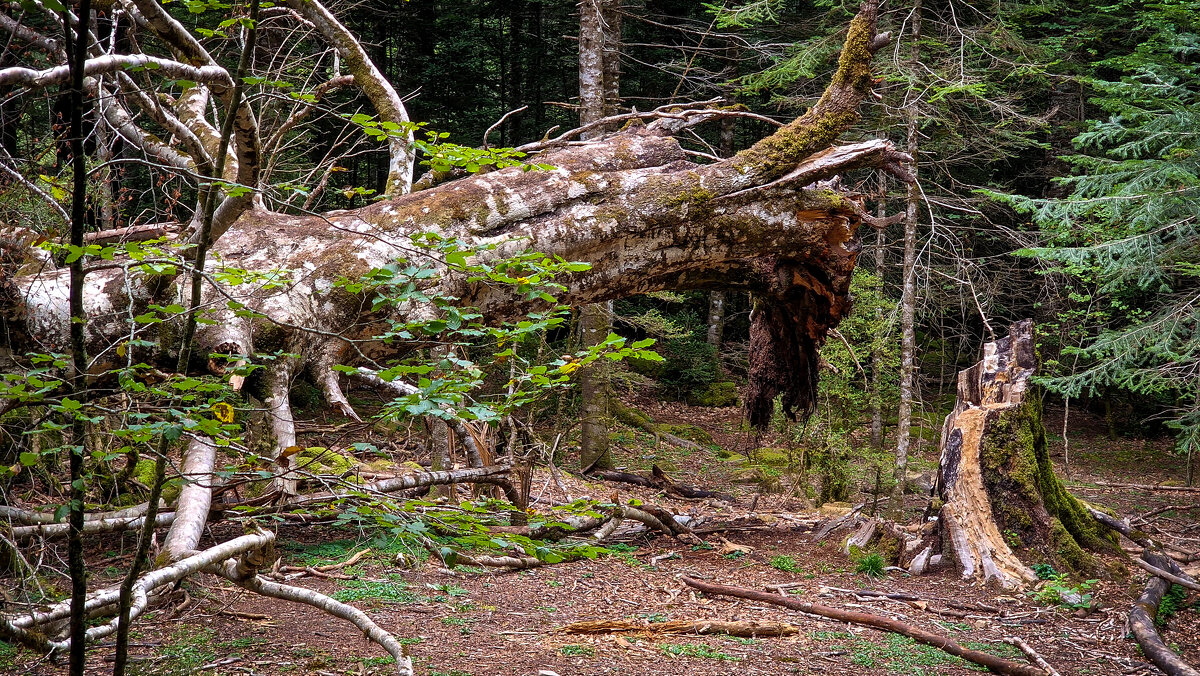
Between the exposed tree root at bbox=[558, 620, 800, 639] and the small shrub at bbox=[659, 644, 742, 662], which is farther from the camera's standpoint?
the exposed tree root at bbox=[558, 620, 800, 639]

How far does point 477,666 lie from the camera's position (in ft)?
12.3

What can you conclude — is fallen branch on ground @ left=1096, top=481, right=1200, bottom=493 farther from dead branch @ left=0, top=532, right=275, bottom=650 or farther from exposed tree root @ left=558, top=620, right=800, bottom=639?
dead branch @ left=0, top=532, right=275, bottom=650

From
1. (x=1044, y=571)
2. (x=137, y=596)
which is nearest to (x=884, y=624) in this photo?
(x=1044, y=571)

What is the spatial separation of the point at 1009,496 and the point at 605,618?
387 centimetres

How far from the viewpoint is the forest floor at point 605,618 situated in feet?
12.3

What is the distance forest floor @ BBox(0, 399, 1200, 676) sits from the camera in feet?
12.3

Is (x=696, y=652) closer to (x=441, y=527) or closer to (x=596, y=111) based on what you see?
(x=441, y=527)

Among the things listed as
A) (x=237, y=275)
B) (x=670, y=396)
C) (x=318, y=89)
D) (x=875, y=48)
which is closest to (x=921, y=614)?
(x=875, y=48)

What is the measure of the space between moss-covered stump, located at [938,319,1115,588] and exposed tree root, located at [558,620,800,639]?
2421mm

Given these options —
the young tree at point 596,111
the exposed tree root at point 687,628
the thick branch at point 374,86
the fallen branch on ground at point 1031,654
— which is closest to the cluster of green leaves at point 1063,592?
the fallen branch on ground at point 1031,654

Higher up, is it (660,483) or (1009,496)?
(1009,496)

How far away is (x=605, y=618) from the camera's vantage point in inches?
193

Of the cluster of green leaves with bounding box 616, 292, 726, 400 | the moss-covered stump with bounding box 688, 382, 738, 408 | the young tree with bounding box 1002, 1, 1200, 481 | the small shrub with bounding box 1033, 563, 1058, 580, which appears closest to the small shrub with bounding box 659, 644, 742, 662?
the small shrub with bounding box 1033, 563, 1058, 580

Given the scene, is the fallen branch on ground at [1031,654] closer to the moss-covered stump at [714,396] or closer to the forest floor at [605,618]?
the forest floor at [605,618]
